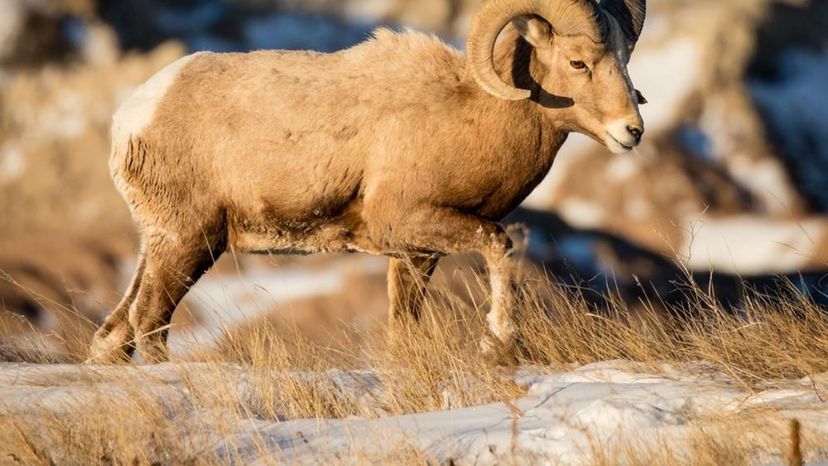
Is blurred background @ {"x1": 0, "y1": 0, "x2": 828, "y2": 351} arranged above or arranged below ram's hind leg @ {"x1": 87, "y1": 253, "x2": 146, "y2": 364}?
below

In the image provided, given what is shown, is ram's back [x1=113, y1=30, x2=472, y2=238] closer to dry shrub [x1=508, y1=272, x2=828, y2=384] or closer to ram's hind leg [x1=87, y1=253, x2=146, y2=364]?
ram's hind leg [x1=87, y1=253, x2=146, y2=364]

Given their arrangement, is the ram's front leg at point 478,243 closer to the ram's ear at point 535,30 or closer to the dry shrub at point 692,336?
the dry shrub at point 692,336

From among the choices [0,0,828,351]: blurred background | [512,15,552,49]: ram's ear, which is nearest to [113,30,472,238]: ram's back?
[512,15,552,49]: ram's ear

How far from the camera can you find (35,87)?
37.6m

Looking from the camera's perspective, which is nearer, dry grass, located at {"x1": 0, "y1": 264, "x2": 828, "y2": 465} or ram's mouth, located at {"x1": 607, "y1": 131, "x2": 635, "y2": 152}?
dry grass, located at {"x1": 0, "y1": 264, "x2": 828, "y2": 465}

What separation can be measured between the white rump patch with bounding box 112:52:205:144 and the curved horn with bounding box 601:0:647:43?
105 inches

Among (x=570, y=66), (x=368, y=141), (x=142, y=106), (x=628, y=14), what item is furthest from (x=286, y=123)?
(x=628, y=14)

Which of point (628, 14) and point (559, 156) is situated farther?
point (559, 156)

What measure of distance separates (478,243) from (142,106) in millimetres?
2284

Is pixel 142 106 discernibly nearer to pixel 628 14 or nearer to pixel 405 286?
pixel 405 286

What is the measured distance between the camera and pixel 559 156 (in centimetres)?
4475

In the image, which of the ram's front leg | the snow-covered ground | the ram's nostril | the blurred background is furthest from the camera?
the blurred background

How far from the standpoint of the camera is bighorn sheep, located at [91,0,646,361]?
280 inches

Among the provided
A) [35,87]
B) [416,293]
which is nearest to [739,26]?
[35,87]
